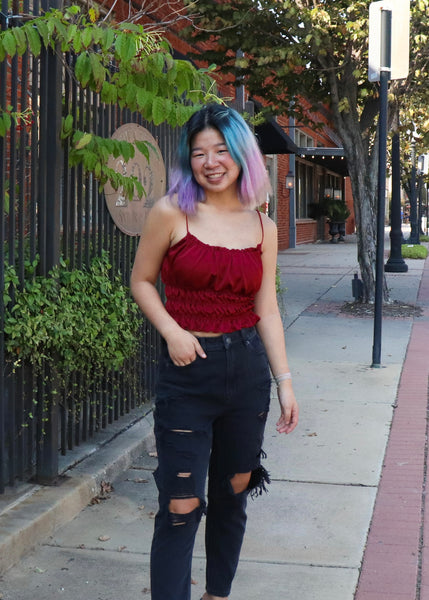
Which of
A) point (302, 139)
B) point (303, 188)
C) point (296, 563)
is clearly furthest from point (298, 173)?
point (296, 563)

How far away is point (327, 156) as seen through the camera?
89.4ft

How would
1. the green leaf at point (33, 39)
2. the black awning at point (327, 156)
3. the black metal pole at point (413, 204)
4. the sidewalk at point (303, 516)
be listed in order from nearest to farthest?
1. the sidewalk at point (303, 516)
2. the green leaf at point (33, 39)
3. the black awning at point (327, 156)
4. the black metal pole at point (413, 204)

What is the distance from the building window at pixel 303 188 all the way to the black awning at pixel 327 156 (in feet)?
1.60

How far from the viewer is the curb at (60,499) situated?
386 centimetres

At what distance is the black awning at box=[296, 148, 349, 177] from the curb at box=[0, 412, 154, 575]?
1648 centimetres

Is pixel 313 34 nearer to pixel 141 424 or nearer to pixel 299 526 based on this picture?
pixel 141 424

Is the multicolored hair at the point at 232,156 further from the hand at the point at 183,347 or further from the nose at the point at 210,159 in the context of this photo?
the hand at the point at 183,347

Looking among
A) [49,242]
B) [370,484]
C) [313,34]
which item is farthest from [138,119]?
[313,34]

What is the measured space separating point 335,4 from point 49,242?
24.4ft

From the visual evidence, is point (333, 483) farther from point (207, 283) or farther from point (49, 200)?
→ point (207, 283)

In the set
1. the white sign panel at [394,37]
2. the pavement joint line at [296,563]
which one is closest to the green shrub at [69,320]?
the pavement joint line at [296,563]

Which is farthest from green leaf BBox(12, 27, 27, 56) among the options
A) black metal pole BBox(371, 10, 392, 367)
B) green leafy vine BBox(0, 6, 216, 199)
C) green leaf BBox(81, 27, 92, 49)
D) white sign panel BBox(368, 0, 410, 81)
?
white sign panel BBox(368, 0, 410, 81)

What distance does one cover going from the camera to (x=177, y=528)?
2.86m

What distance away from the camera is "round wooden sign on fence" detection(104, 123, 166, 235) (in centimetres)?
562
